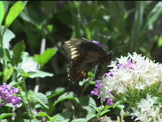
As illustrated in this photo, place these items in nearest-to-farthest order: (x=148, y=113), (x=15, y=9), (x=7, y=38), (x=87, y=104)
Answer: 1. (x=148, y=113)
2. (x=87, y=104)
3. (x=15, y=9)
4. (x=7, y=38)

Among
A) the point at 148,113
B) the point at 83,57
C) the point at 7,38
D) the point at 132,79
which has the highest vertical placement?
the point at 7,38

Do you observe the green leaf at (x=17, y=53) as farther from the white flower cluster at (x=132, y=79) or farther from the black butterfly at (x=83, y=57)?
the white flower cluster at (x=132, y=79)

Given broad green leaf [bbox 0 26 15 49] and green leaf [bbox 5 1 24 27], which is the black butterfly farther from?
broad green leaf [bbox 0 26 15 49]

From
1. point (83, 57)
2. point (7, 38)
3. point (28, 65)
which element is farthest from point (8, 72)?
point (83, 57)

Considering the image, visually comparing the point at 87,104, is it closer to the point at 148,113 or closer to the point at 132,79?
the point at 132,79

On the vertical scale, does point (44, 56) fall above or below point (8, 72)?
above

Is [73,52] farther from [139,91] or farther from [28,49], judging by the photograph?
[28,49]

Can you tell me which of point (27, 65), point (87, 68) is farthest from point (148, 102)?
point (27, 65)

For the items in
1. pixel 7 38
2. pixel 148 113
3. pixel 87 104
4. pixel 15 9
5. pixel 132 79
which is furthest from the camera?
pixel 7 38
